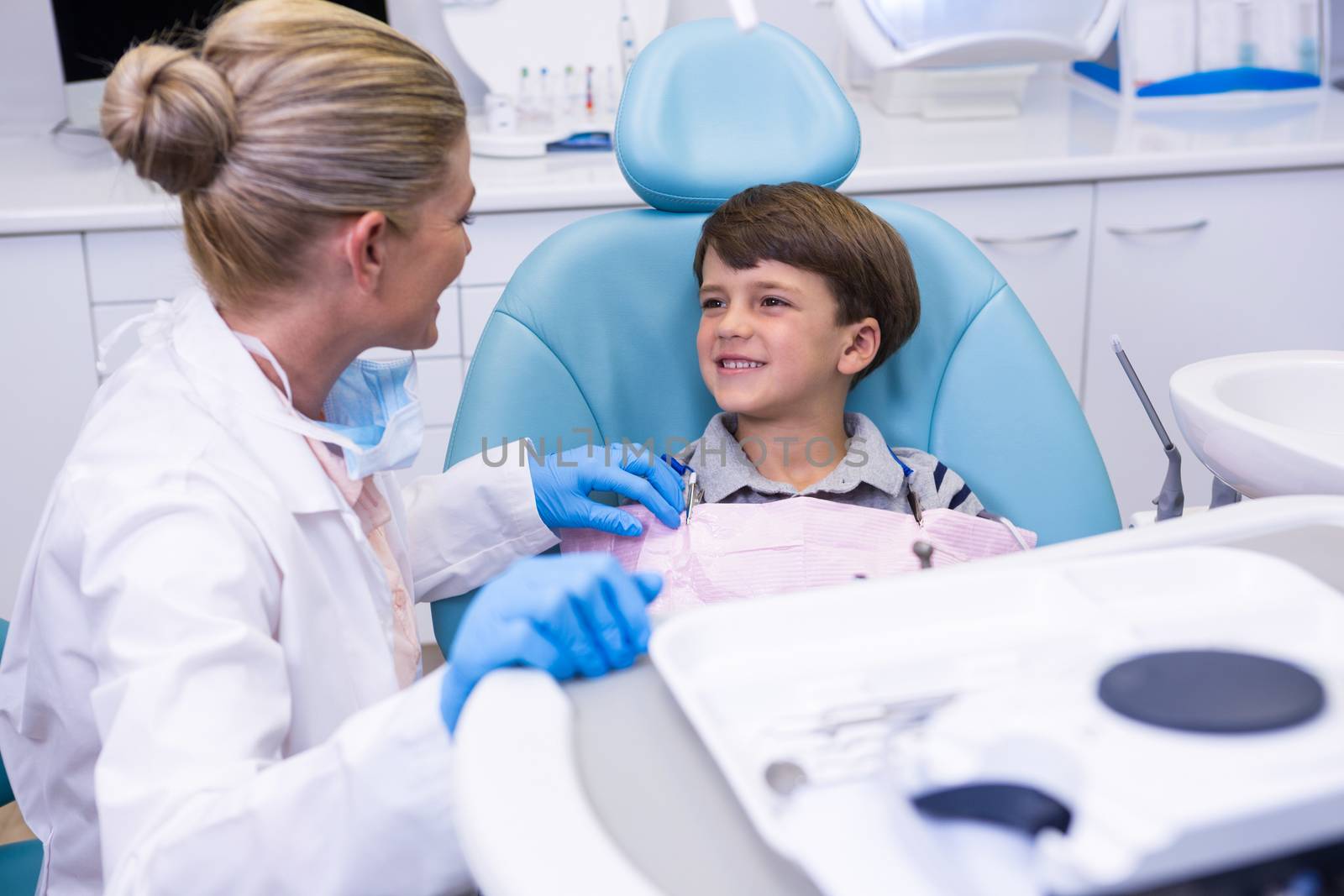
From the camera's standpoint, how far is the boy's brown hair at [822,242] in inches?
55.7

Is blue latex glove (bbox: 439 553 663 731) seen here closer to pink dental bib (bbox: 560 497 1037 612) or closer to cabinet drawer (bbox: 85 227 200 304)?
pink dental bib (bbox: 560 497 1037 612)

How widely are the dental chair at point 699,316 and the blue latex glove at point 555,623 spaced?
588mm

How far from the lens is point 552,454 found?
1376mm

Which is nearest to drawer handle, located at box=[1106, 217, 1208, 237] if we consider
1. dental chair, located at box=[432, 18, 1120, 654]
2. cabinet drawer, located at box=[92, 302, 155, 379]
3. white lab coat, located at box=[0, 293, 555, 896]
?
dental chair, located at box=[432, 18, 1120, 654]

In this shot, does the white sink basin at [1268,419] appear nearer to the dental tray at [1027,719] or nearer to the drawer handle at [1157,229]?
the dental tray at [1027,719]

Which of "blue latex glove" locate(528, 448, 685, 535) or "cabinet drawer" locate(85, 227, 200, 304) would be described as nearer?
"blue latex glove" locate(528, 448, 685, 535)

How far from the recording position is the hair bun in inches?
38.0

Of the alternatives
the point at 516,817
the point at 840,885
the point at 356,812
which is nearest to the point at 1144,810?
the point at 840,885

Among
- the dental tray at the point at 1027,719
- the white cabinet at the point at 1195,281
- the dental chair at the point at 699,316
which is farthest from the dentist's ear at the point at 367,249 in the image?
the white cabinet at the point at 1195,281

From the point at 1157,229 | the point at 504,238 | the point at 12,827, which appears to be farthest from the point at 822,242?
the point at 12,827

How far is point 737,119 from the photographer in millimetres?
1448

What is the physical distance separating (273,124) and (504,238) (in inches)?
41.8

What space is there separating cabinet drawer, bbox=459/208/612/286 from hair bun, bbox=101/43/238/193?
103cm

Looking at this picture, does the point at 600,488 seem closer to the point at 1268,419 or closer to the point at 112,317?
the point at 1268,419
